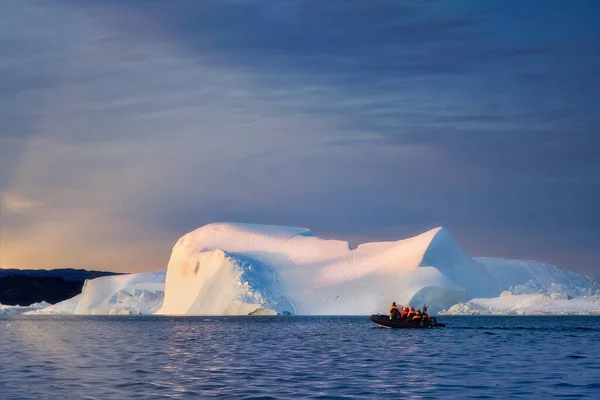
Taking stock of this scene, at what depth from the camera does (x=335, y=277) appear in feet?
322

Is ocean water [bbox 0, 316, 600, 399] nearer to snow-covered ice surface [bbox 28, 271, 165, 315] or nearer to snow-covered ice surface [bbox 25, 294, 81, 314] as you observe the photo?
snow-covered ice surface [bbox 28, 271, 165, 315]

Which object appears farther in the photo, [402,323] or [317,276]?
[317,276]

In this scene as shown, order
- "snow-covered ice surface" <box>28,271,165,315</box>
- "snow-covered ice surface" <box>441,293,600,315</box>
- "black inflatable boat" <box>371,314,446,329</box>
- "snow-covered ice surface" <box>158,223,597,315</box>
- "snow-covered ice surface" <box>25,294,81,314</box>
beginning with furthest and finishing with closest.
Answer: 1. "snow-covered ice surface" <box>25,294,81,314</box>
2. "snow-covered ice surface" <box>28,271,165,315</box>
3. "snow-covered ice surface" <box>158,223,597,315</box>
4. "snow-covered ice surface" <box>441,293,600,315</box>
5. "black inflatable boat" <box>371,314,446,329</box>

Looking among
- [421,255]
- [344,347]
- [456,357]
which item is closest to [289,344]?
[344,347]

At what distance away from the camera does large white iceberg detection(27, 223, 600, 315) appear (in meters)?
92.3

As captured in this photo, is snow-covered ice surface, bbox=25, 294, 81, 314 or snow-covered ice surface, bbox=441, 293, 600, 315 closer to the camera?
snow-covered ice surface, bbox=441, 293, 600, 315

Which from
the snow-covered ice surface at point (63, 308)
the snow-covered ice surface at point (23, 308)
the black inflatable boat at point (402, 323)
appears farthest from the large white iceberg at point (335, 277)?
the snow-covered ice surface at point (23, 308)

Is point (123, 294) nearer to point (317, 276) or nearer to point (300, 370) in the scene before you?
point (317, 276)

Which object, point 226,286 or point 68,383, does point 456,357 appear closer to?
point 68,383

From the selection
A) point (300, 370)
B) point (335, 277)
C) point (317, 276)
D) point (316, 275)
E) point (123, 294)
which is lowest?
point (300, 370)

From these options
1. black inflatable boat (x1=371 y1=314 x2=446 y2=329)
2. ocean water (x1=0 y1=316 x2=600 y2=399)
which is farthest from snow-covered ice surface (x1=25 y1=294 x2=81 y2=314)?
ocean water (x1=0 y1=316 x2=600 y2=399)

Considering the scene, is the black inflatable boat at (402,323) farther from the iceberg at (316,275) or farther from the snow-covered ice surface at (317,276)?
the snow-covered ice surface at (317,276)

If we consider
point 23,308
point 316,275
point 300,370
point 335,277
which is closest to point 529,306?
point 335,277

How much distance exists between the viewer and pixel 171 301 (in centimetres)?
10638
